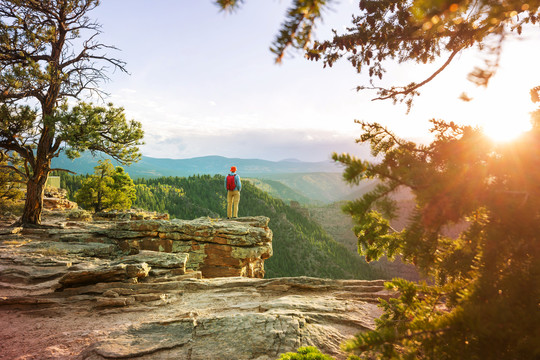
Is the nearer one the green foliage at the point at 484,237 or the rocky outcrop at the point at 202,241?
the green foliage at the point at 484,237

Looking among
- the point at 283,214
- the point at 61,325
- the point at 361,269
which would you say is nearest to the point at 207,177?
the point at 283,214

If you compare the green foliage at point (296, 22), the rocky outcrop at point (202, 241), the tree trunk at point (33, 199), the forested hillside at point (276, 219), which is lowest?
the forested hillside at point (276, 219)

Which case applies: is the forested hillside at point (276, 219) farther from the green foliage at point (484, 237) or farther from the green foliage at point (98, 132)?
the green foliage at point (484, 237)

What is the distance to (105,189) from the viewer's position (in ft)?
120

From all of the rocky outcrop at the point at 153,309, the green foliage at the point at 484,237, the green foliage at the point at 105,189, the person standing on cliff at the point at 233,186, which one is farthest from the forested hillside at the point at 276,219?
the green foliage at the point at 484,237

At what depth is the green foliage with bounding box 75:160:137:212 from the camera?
36000mm

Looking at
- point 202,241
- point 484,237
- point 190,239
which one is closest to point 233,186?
point 202,241

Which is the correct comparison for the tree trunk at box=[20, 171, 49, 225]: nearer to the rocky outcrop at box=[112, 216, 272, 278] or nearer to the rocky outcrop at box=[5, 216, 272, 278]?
the rocky outcrop at box=[5, 216, 272, 278]

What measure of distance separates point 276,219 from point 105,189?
3380 inches

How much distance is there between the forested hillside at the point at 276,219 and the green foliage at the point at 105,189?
52.4m

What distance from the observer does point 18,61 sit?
44.5ft

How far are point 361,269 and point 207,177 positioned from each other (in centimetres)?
9571

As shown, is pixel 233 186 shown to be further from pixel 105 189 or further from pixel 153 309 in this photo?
pixel 105 189

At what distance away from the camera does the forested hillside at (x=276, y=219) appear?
92.7 meters
